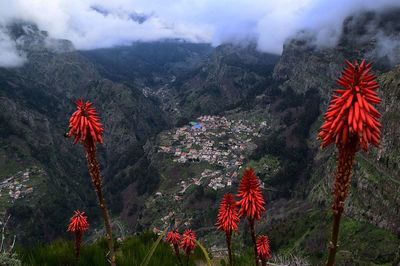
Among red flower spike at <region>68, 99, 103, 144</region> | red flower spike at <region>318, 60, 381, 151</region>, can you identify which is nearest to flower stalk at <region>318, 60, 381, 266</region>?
red flower spike at <region>318, 60, 381, 151</region>

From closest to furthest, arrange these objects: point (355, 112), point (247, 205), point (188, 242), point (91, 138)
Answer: point (355, 112)
point (91, 138)
point (247, 205)
point (188, 242)

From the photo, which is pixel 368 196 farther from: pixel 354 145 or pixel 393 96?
pixel 354 145

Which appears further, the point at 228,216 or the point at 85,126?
the point at 228,216

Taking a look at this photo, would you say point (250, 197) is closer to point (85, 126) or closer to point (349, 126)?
point (85, 126)

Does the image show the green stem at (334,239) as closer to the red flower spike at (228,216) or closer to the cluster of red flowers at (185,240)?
the red flower spike at (228,216)

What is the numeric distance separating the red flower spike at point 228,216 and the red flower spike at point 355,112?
4177mm

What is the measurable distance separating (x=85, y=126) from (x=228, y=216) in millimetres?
4051

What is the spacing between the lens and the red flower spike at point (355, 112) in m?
4.38

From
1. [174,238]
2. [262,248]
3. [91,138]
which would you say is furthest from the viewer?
[174,238]

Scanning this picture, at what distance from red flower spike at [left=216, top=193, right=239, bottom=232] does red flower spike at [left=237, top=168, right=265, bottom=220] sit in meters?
0.54

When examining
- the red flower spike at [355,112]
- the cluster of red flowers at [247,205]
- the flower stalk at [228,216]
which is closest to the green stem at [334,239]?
the red flower spike at [355,112]

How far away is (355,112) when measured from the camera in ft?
14.4

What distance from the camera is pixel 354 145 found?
4.45 metres

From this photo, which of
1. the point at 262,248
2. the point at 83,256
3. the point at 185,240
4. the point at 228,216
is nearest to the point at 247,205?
the point at 228,216
